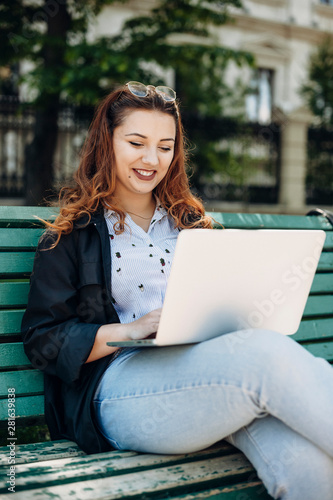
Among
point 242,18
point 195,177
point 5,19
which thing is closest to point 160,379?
point 5,19

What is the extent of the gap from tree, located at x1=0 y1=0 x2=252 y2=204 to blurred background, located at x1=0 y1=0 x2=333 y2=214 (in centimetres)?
2

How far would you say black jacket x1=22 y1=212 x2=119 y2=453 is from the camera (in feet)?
6.29

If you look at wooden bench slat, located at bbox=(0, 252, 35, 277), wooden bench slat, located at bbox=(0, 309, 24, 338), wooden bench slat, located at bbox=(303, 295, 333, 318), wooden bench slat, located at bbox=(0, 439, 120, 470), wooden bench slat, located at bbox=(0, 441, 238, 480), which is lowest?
wooden bench slat, located at bbox=(0, 439, 120, 470)

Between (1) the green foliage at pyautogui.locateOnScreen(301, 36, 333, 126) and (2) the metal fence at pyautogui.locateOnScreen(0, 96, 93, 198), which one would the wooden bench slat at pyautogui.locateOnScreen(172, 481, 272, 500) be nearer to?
(2) the metal fence at pyautogui.locateOnScreen(0, 96, 93, 198)

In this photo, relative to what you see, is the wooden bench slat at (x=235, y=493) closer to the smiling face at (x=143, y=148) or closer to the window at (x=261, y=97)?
the smiling face at (x=143, y=148)

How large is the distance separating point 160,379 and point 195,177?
10.00 m

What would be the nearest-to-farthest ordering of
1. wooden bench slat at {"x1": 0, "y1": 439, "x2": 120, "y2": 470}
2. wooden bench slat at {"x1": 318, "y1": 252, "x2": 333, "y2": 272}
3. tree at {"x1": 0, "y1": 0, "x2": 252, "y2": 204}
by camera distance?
wooden bench slat at {"x1": 0, "y1": 439, "x2": 120, "y2": 470} → wooden bench slat at {"x1": 318, "y1": 252, "x2": 333, "y2": 272} → tree at {"x1": 0, "y1": 0, "x2": 252, "y2": 204}

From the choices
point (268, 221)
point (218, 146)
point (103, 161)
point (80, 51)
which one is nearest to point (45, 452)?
point (103, 161)

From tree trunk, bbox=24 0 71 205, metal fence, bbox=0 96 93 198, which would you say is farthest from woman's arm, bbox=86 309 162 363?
metal fence, bbox=0 96 93 198

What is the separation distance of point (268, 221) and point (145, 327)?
1.19 metres

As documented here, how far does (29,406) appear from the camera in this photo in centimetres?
220

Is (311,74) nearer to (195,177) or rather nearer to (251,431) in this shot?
(195,177)

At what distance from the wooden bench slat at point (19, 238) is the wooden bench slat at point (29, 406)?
0.58 m

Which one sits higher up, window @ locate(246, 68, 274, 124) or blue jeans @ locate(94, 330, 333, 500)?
window @ locate(246, 68, 274, 124)
